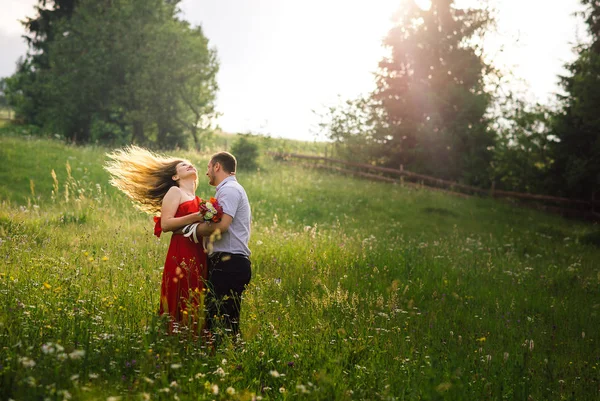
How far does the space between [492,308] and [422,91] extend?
22249 millimetres

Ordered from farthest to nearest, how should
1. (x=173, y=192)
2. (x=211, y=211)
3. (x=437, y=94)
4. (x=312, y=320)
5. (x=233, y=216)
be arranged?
(x=437, y=94)
(x=312, y=320)
(x=173, y=192)
(x=233, y=216)
(x=211, y=211)

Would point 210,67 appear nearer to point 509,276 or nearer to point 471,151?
point 471,151

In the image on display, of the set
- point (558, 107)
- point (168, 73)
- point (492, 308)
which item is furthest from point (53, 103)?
point (492, 308)

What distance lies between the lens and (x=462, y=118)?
27.2m

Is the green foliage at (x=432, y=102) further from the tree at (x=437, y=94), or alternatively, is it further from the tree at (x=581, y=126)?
the tree at (x=581, y=126)

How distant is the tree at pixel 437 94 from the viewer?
27.0 metres

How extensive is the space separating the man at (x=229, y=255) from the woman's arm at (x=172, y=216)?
0.44 ft

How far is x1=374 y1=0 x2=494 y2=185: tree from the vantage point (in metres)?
27.0

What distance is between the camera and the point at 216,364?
4293 millimetres

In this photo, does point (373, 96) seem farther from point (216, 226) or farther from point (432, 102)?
point (216, 226)

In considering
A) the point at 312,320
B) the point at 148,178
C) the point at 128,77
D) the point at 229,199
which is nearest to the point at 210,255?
the point at 229,199

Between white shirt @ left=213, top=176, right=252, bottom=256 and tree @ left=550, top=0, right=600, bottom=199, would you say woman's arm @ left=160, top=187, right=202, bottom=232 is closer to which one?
white shirt @ left=213, top=176, right=252, bottom=256

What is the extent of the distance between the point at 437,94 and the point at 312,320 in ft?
79.7

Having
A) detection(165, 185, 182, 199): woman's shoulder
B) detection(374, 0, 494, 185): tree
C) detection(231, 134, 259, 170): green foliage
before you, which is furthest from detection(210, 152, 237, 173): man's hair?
detection(374, 0, 494, 185): tree
